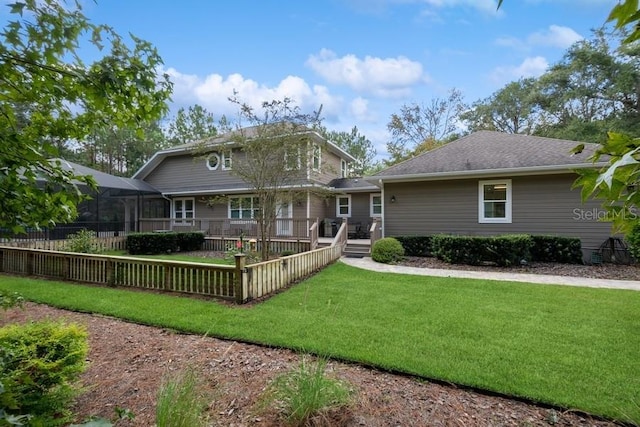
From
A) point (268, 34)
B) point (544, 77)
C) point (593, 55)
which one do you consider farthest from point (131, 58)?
point (544, 77)

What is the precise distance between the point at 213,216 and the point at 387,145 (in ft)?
60.3

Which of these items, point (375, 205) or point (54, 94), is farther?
point (375, 205)

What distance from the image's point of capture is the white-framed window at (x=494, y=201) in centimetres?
1155

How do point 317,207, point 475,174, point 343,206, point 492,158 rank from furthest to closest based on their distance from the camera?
point 343,206 → point 317,207 → point 492,158 → point 475,174

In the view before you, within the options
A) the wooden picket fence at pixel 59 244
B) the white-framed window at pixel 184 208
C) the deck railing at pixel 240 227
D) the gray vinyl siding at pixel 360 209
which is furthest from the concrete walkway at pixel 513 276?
the white-framed window at pixel 184 208

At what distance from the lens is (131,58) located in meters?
2.30

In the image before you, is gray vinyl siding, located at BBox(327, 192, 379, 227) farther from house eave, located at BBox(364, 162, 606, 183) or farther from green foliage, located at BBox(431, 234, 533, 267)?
green foliage, located at BBox(431, 234, 533, 267)

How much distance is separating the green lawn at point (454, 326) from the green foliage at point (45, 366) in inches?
70.3

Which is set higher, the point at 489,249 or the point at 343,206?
the point at 343,206

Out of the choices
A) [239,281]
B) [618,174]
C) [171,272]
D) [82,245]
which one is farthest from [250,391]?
[82,245]

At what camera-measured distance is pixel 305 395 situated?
2.60 m

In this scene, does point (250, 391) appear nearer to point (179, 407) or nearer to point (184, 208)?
point (179, 407)

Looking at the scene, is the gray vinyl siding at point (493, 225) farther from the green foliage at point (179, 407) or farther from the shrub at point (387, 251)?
the green foliage at point (179, 407)

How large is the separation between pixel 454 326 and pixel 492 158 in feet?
29.7
